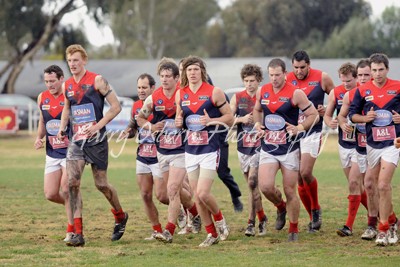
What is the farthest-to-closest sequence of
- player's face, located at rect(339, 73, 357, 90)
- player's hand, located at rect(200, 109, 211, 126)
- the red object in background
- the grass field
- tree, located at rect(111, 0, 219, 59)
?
tree, located at rect(111, 0, 219, 59), the red object in background, player's face, located at rect(339, 73, 357, 90), player's hand, located at rect(200, 109, 211, 126), the grass field

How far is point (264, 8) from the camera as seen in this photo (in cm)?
8075

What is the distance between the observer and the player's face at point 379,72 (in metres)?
10.7

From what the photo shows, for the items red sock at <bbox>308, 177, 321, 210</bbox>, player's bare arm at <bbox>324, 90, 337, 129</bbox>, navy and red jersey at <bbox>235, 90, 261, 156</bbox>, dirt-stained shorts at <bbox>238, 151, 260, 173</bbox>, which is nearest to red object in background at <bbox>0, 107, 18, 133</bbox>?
navy and red jersey at <bbox>235, 90, 261, 156</bbox>

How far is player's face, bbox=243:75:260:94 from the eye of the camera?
12147mm

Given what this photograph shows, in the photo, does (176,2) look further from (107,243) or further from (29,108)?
(107,243)

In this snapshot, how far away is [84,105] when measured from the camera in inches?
427

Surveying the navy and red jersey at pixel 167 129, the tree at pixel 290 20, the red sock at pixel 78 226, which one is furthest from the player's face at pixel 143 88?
the tree at pixel 290 20

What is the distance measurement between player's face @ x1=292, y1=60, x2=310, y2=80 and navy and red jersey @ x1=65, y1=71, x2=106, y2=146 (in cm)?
287

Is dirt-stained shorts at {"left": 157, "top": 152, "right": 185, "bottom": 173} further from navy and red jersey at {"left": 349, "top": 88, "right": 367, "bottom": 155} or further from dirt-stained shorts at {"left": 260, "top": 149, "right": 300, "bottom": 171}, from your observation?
navy and red jersey at {"left": 349, "top": 88, "right": 367, "bottom": 155}

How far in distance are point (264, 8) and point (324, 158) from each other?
177ft

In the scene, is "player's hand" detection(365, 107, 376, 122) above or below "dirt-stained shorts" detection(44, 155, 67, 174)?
above

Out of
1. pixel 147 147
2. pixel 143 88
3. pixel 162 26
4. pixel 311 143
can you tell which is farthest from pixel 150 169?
pixel 162 26

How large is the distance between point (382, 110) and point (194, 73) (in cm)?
223

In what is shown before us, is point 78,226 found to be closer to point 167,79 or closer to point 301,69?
point 167,79
